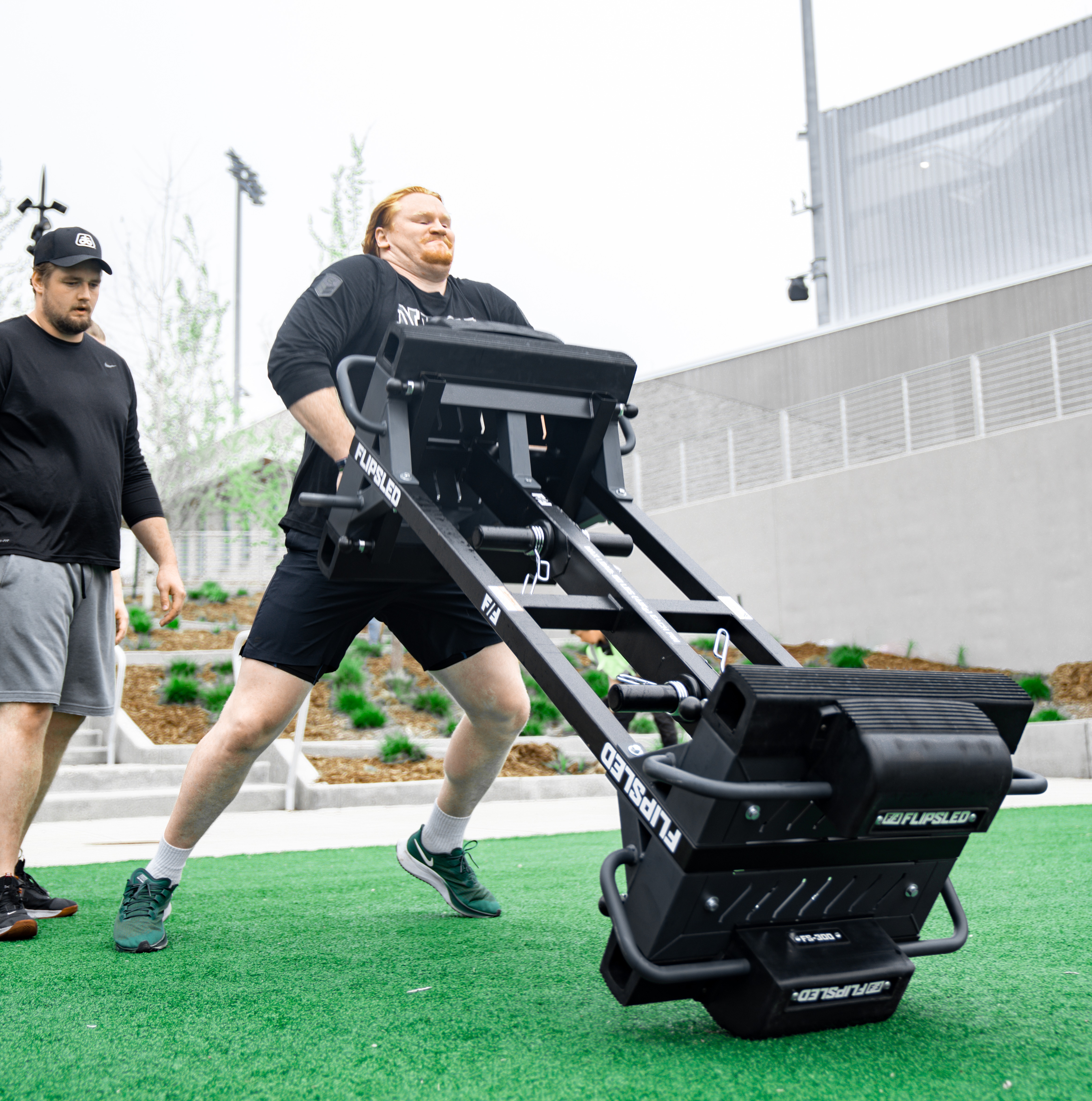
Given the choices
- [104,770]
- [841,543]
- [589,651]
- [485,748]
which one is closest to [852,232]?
[841,543]

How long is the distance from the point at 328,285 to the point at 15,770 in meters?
1.56

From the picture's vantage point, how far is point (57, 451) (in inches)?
123

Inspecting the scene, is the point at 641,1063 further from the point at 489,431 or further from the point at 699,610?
the point at 489,431


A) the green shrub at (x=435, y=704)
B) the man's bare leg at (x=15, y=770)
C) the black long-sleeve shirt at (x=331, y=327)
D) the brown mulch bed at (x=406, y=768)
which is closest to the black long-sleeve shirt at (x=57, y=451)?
the man's bare leg at (x=15, y=770)

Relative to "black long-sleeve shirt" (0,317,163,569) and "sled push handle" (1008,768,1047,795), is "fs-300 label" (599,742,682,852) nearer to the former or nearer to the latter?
"sled push handle" (1008,768,1047,795)

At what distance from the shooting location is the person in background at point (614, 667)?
6.88m

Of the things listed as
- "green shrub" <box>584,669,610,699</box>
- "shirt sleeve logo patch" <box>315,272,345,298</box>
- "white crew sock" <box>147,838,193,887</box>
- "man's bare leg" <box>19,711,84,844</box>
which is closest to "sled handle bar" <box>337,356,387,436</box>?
"shirt sleeve logo patch" <box>315,272,345,298</box>

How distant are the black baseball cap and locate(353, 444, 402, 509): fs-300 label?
4.30 feet

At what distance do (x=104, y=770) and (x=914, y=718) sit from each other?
6.49 m

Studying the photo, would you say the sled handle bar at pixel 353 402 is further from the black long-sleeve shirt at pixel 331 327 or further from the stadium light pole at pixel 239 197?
the stadium light pole at pixel 239 197

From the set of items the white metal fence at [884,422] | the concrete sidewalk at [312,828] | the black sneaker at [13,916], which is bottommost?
the concrete sidewalk at [312,828]

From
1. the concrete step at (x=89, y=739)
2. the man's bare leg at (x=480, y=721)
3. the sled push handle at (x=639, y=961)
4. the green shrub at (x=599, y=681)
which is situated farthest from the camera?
the green shrub at (x=599, y=681)

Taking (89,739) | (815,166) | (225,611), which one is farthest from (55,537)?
(815,166)

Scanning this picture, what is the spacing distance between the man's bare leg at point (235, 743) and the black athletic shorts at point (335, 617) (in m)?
0.04
